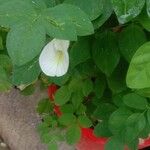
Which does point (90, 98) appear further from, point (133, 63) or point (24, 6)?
point (24, 6)

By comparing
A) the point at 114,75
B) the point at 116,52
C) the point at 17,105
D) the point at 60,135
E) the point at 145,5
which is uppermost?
the point at 145,5

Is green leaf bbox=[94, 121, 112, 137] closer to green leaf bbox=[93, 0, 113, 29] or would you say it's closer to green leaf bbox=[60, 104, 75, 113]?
green leaf bbox=[60, 104, 75, 113]

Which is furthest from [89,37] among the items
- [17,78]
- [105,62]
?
[17,78]

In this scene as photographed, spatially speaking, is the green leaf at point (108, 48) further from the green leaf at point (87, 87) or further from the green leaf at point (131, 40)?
the green leaf at point (87, 87)

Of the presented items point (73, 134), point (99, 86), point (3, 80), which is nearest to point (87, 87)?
point (99, 86)

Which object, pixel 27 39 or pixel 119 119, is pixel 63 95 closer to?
pixel 119 119
